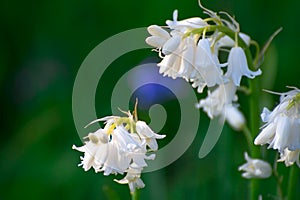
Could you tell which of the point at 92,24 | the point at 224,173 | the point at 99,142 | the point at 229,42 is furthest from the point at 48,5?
the point at 99,142

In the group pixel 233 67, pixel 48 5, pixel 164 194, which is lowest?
pixel 164 194

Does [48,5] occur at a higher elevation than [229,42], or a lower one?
higher

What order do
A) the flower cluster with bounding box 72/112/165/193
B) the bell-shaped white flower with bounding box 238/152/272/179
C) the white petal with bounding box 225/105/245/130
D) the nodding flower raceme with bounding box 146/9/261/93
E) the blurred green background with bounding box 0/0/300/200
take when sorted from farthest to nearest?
the blurred green background with bounding box 0/0/300/200, the white petal with bounding box 225/105/245/130, the bell-shaped white flower with bounding box 238/152/272/179, the nodding flower raceme with bounding box 146/9/261/93, the flower cluster with bounding box 72/112/165/193

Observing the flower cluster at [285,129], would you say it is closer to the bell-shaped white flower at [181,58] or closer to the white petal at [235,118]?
the bell-shaped white flower at [181,58]

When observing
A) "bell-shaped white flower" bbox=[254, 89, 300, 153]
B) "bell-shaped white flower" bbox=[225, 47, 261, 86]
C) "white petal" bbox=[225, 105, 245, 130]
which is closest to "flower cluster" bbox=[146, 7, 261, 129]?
"bell-shaped white flower" bbox=[225, 47, 261, 86]

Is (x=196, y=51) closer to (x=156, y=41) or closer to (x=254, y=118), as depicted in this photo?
(x=156, y=41)

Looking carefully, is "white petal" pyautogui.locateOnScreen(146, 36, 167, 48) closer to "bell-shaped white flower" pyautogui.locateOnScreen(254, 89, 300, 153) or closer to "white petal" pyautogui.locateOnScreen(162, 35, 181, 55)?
"white petal" pyautogui.locateOnScreen(162, 35, 181, 55)

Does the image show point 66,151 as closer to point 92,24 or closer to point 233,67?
point 92,24
